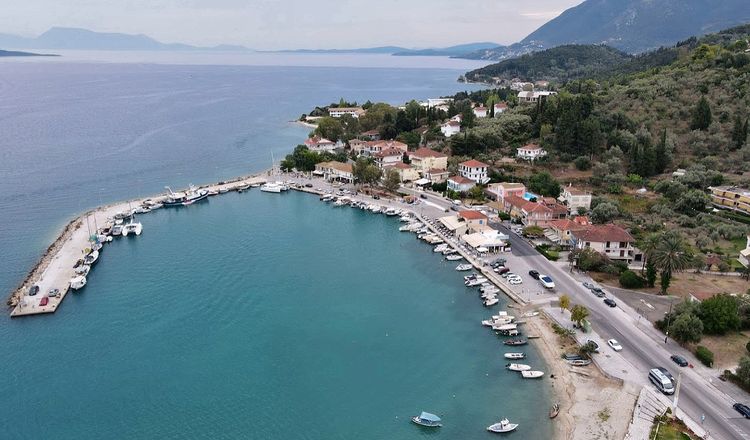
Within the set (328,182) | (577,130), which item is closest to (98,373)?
(328,182)

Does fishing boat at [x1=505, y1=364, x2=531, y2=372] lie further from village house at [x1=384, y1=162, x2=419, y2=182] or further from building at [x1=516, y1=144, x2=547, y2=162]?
building at [x1=516, y1=144, x2=547, y2=162]

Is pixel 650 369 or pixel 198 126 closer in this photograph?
pixel 650 369

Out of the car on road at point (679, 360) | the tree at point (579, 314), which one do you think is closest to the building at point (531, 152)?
the tree at point (579, 314)

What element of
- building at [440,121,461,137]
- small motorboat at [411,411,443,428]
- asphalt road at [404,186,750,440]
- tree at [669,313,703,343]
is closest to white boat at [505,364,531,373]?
asphalt road at [404,186,750,440]

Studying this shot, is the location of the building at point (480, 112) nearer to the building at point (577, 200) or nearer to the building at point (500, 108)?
the building at point (500, 108)

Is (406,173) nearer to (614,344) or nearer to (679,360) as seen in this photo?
(614,344)

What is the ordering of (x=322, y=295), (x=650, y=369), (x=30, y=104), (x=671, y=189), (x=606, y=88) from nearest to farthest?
(x=650, y=369)
(x=322, y=295)
(x=671, y=189)
(x=606, y=88)
(x=30, y=104)

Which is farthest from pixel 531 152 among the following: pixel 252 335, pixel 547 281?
pixel 252 335

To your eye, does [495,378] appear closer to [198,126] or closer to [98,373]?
[98,373]
